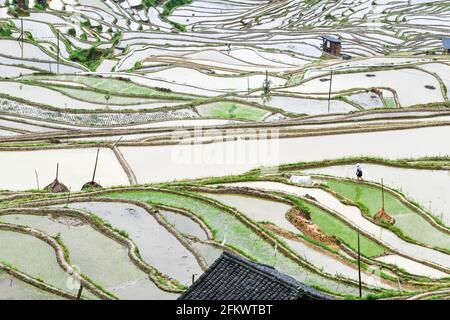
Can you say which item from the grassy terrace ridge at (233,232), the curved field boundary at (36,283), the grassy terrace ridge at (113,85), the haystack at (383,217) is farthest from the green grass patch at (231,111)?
the curved field boundary at (36,283)

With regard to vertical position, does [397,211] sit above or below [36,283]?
below

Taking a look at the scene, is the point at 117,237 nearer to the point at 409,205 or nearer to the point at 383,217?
the point at 383,217

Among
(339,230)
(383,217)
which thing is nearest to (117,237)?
(339,230)

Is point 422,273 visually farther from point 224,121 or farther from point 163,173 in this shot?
point 224,121

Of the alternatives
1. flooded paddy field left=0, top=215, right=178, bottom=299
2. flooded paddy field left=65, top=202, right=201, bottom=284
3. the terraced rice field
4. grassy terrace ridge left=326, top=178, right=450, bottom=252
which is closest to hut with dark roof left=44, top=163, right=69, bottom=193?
the terraced rice field
